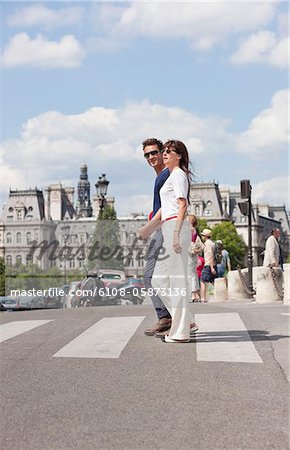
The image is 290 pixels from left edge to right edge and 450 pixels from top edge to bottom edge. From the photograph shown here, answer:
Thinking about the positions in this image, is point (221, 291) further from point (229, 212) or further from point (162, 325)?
point (229, 212)

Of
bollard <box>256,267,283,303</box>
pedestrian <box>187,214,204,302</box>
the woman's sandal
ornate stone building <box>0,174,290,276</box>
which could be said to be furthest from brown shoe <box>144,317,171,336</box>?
ornate stone building <box>0,174,290,276</box>

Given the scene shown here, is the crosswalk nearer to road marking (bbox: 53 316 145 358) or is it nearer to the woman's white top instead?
road marking (bbox: 53 316 145 358)

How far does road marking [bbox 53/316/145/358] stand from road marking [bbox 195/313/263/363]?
76 centimetres

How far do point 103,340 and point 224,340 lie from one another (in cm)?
122

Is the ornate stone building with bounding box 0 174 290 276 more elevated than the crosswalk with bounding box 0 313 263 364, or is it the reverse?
the ornate stone building with bounding box 0 174 290 276

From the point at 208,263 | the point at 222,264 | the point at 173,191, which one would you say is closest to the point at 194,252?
the point at 208,263

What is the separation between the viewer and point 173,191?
8555mm

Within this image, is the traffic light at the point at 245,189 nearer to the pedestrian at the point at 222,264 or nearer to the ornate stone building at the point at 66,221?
the pedestrian at the point at 222,264

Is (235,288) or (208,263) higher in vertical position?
(208,263)

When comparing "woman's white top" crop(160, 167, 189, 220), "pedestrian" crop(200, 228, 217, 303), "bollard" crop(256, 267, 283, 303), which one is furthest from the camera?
"pedestrian" crop(200, 228, 217, 303)

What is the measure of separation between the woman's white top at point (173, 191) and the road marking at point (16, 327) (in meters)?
2.18

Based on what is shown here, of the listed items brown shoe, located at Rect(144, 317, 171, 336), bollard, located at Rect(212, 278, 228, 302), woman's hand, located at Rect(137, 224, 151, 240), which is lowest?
bollard, located at Rect(212, 278, 228, 302)

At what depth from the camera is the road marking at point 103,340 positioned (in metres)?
7.46

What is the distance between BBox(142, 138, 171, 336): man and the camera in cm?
886
